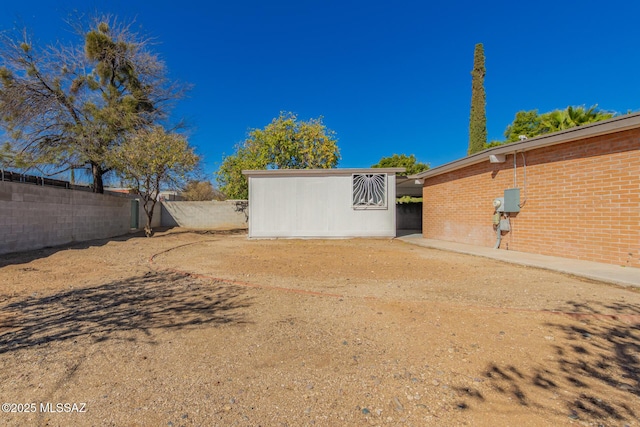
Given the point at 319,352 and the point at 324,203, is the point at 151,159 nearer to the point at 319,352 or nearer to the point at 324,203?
the point at 324,203

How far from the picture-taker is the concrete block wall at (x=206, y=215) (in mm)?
18234

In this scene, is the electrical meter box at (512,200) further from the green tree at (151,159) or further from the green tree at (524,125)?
the green tree at (151,159)

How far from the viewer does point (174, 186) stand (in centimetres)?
1283

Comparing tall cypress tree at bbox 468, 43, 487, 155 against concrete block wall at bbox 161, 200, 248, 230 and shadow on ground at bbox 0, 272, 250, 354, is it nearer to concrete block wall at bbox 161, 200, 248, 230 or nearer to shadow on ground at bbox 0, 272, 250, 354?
concrete block wall at bbox 161, 200, 248, 230

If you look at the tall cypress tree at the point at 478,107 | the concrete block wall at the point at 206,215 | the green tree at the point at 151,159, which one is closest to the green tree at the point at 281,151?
the concrete block wall at the point at 206,215

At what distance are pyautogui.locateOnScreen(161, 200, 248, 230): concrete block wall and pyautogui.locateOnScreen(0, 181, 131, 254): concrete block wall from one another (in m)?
6.01

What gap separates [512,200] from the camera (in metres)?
7.73

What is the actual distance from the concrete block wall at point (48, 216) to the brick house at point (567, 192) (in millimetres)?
12506

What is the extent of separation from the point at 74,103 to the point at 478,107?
2184cm

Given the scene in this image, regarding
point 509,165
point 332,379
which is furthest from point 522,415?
point 509,165

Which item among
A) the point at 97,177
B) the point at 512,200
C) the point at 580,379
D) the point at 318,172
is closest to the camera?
the point at 580,379

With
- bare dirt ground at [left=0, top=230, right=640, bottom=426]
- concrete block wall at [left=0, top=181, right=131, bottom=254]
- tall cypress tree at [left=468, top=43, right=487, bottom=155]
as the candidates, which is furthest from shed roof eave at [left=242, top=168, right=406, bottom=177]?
tall cypress tree at [left=468, top=43, right=487, bottom=155]

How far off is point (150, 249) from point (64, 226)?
328 cm

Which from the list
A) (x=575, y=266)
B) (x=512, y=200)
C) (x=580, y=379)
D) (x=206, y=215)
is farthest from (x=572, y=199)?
(x=206, y=215)
